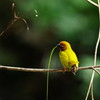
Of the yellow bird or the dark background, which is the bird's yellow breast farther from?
the dark background

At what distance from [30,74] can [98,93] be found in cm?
124

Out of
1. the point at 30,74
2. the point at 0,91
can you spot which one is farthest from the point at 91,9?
the point at 0,91

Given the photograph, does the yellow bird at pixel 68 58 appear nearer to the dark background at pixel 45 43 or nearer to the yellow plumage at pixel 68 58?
the yellow plumage at pixel 68 58

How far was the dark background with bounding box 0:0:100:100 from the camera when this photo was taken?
4582 mm

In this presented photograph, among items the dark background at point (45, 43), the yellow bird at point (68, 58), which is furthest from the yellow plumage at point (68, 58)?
the dark background at point (45, 43)

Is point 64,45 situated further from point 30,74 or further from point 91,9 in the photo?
point 30,74

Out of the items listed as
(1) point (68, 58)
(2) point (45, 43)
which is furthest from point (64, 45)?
(2) point (45, 43)

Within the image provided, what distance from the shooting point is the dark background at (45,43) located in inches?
180

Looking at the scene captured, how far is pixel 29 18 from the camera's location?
16.3 ft

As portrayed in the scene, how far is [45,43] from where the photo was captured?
5.25 m

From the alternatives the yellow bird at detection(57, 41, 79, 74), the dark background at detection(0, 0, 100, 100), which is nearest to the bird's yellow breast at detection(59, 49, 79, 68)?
the yellow bird at detection(57, 41, 79, 74)

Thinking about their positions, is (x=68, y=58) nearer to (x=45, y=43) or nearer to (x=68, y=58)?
(x=68, y=58)

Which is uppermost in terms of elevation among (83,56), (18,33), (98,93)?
(18,33)

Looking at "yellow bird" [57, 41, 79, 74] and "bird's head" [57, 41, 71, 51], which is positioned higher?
"bird's head" [57, 41, 71, 51]
